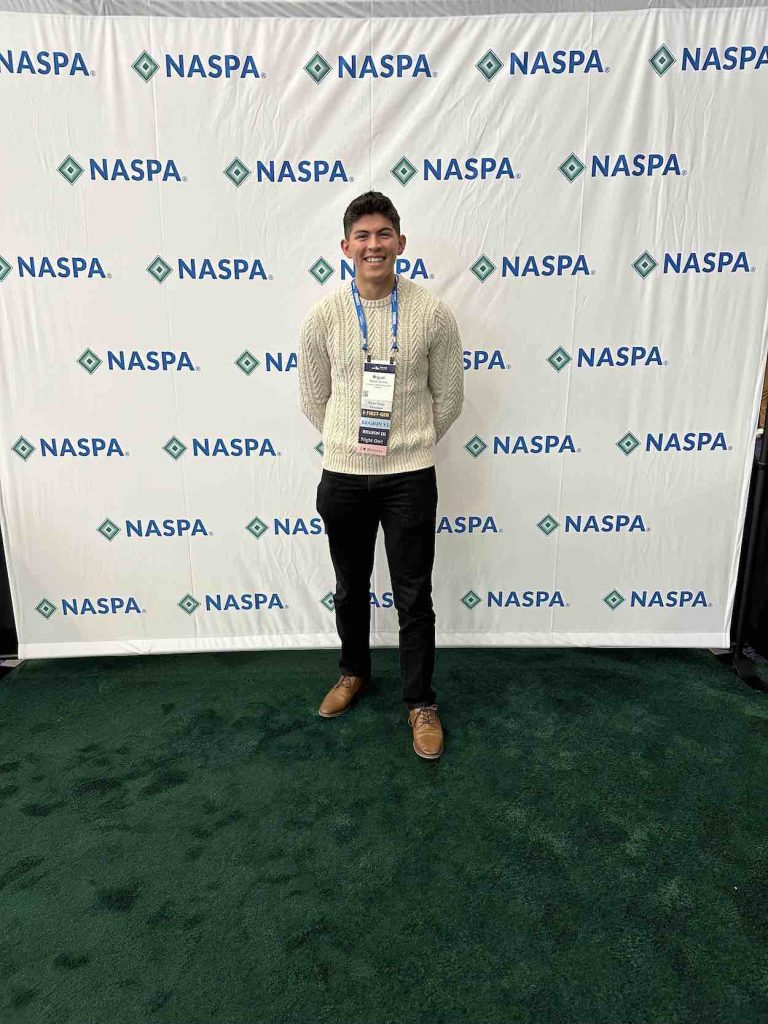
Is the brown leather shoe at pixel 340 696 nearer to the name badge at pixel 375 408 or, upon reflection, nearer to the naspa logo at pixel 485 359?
the name badge at pixel 375 408

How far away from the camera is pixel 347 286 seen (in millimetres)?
2049

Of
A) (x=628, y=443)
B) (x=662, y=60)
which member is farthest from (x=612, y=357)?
(x=662, y=60)

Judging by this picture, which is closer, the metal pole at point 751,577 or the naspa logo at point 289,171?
the naspa logo at point 289,171

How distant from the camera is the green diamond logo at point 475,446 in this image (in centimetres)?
260

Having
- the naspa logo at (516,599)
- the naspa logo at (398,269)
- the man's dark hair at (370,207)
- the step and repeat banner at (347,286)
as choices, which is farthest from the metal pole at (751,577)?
the man's dark hair at (370,207)

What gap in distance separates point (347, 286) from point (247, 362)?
0.63m

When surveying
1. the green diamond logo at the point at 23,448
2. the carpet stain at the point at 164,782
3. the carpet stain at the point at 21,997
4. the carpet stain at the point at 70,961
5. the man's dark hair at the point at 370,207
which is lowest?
the carpet stain at the point at 70,961

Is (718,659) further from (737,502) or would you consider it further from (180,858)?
(180,858)

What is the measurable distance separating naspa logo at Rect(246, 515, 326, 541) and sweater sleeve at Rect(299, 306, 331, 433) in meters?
0.54

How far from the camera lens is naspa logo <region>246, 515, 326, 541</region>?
2.70 metres

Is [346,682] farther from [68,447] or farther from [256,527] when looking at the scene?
[68,447]

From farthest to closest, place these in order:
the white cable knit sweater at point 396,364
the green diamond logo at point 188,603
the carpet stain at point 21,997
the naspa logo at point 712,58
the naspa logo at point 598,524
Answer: the green diamond logo at point 188,603, the naspa logo at point 598,524, the naspa logo at point 712,58, the white cable knit sweater at point 396,364, the carpet stain at point 21,997

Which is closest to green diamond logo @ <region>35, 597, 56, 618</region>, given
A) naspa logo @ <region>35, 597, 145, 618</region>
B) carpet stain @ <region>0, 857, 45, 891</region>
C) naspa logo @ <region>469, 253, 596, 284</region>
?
naspa logo @ <region>35, 597, 145, 618</region>

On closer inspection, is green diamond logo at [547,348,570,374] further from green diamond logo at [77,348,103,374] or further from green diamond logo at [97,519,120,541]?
green diamond logo at [97,519,120,541]
